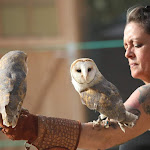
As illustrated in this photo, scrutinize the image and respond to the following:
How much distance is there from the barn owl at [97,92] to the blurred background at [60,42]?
7.11ft

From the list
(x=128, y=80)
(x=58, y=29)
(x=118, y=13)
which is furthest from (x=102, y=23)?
(x=128, y=80)

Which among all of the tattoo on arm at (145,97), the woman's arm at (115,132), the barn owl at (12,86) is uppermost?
the barn owl at (12,86)

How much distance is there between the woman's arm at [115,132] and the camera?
2.49 metres

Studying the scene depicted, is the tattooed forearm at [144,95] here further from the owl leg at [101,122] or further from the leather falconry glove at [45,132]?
the leather falconry glove at [45,132]

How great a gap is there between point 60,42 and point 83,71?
12.1 feet


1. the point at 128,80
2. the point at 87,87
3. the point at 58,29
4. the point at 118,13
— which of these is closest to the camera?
the point at 87,87

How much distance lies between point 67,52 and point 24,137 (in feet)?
9.90

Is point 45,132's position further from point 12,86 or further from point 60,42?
point 60,42

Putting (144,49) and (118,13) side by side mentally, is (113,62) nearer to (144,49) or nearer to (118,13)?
(118,13)

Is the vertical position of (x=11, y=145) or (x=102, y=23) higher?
(x=102, y=23)

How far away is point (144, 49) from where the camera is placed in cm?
247

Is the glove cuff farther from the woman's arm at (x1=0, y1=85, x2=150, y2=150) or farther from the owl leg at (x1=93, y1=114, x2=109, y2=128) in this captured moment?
the owl leg at (x1=93, y1=114, x2=109, y2=128)

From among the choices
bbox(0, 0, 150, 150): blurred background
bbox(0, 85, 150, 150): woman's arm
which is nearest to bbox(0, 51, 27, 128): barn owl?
bbox(0, 85, 150, 150): woman's arm

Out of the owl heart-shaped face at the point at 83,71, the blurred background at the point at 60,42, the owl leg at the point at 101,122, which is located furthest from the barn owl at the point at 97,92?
the blurred background at the point at 60,42
